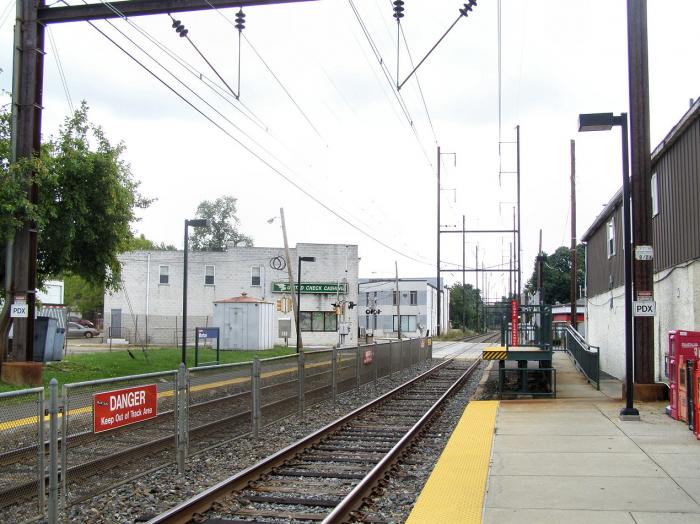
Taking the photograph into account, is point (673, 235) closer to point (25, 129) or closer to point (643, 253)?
point (643, 253)

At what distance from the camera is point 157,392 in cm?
917

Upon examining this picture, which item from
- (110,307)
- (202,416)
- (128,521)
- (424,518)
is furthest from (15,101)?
(110,307)

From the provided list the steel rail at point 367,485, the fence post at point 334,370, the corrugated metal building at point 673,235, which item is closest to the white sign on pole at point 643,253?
the corrugated metal building at point 673,235

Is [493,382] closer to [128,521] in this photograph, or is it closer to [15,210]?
[15,210]

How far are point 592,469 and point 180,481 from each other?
511 cm

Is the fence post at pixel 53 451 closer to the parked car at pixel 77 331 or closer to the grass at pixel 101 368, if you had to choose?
→ the grass at pixel 101 368

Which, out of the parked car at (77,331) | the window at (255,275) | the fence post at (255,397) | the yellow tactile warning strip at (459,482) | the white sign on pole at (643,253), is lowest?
the parked car at (77,331)

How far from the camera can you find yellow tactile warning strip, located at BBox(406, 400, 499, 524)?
277 inches

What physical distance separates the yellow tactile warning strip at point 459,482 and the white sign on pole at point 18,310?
10326mm

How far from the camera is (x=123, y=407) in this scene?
8336mm

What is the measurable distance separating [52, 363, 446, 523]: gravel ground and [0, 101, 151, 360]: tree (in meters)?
9.16

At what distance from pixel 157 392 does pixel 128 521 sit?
7.05 feet

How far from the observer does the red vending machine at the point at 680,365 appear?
1213 centimetres

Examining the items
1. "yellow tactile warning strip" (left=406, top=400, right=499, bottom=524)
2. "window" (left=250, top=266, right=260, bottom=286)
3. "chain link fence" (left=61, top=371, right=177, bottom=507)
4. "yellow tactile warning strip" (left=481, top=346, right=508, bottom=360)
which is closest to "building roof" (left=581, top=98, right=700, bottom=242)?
"yellow tactile warning strip" (left=481, top=346, right=508, bottom=360)
